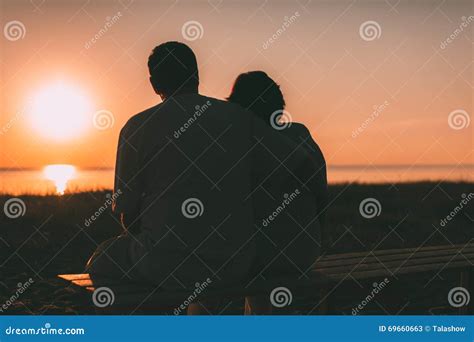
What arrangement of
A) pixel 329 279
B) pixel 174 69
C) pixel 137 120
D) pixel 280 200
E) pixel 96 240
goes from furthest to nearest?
pixel 96 240, pixel 329 279, pixel 280 200, pixel 174 69, pixel 137 120

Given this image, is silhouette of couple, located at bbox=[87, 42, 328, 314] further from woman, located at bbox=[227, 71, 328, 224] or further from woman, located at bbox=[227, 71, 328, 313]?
woman, located at bbox=[227, 71, 328, 224]

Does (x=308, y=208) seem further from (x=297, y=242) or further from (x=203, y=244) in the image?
(x=203, y=244)

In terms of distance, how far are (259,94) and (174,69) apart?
22.8 inches

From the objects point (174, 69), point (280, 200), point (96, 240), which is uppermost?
point (174, 69)

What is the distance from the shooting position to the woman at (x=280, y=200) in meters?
3.26

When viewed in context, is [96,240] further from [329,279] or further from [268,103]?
[268,103]

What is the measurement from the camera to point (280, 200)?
10.8 ft

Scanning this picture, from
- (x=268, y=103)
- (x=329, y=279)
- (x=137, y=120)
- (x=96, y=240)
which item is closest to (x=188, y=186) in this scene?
(x=137, y=120)

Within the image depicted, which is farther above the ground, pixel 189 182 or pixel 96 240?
pixel 189 182

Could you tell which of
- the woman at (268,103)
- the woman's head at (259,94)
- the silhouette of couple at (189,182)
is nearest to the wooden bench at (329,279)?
the silhouette of couple at (189,182)

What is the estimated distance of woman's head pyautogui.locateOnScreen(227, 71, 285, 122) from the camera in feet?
11.0

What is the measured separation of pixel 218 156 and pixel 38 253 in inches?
185
